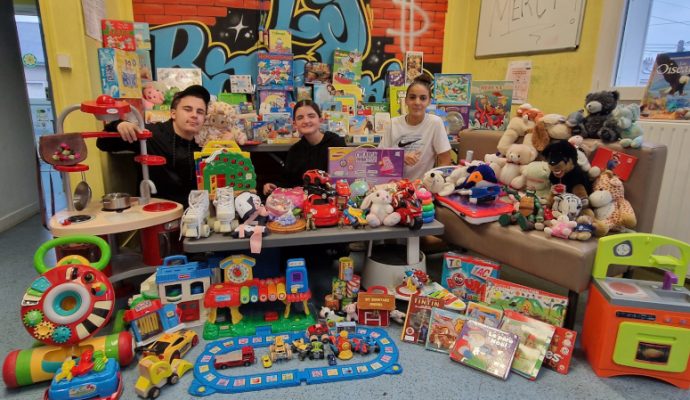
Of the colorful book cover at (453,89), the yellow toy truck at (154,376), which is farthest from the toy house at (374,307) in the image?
the colorful book cover at (453,89)

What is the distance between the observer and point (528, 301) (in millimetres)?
1983

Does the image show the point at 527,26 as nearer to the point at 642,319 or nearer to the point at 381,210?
the point at 381,210

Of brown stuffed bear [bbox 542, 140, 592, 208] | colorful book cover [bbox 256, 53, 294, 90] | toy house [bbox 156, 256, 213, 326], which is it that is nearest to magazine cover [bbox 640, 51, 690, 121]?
brown stuffed bear [bbox 542, 140, 592, 208]

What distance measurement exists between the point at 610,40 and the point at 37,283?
3674mm

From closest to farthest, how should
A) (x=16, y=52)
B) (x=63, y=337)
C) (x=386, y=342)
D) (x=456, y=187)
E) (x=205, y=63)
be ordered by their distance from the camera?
1. (x=63, y=337)
2. (x=386, y=342)
3. (x=456, y=187)
4. (x=205, y=63)
5. (x=16, y=52)

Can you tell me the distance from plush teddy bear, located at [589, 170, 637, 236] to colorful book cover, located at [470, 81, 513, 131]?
1220 millimetres

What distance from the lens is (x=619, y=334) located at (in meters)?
1.71

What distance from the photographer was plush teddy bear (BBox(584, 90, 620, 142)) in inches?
88.3

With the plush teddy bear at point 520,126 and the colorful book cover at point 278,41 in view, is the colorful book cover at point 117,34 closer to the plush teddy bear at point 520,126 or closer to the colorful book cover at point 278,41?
the colorful book cover at point 278,41

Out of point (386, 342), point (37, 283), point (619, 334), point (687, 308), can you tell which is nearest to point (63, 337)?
point (37, 283)

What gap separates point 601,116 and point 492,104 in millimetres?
1060

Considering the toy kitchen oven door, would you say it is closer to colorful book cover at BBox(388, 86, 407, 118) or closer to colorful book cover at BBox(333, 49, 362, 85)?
colorful book cover at BBox(388, 86, 407, 118)

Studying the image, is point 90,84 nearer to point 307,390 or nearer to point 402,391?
point 307,390

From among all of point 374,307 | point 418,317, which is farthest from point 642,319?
point 374,307
